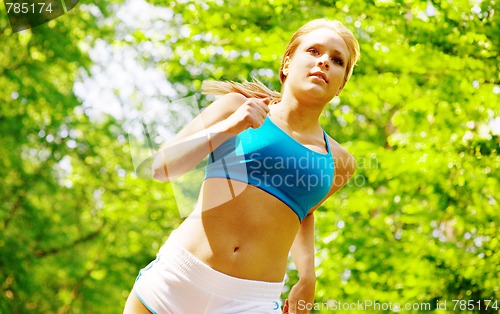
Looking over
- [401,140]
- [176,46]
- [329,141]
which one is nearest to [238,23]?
[176,46]

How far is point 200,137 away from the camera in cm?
209

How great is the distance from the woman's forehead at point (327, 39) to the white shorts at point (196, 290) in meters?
0.80

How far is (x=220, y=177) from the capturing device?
2.24m

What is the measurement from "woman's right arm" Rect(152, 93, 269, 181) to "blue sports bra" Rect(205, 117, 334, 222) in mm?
109

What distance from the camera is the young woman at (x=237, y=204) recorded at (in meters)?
2.15

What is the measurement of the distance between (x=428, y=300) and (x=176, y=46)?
3.30 meters

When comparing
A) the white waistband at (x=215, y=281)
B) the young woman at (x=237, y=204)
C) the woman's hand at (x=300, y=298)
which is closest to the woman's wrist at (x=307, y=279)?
the woman's hand at (x=300, y=298)

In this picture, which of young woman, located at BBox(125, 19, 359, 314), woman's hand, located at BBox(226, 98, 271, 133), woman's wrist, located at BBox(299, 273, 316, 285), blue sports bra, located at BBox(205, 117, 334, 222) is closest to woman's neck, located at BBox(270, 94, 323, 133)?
young woman, located at BBox(125, 19, 359, 314)

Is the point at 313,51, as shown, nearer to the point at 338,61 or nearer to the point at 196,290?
the point at 338,61

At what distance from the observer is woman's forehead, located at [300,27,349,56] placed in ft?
8.07

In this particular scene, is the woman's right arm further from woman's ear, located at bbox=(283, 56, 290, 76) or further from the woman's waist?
woman's ear, located at bbox=(283, 56, 290, 76)

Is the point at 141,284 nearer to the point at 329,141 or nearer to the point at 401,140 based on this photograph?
the point at 329,141

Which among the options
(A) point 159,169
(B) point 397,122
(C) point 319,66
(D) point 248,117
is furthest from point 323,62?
(B) point 397,122

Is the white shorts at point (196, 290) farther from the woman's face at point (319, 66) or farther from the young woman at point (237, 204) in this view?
the woman's face at point (319, 66)
